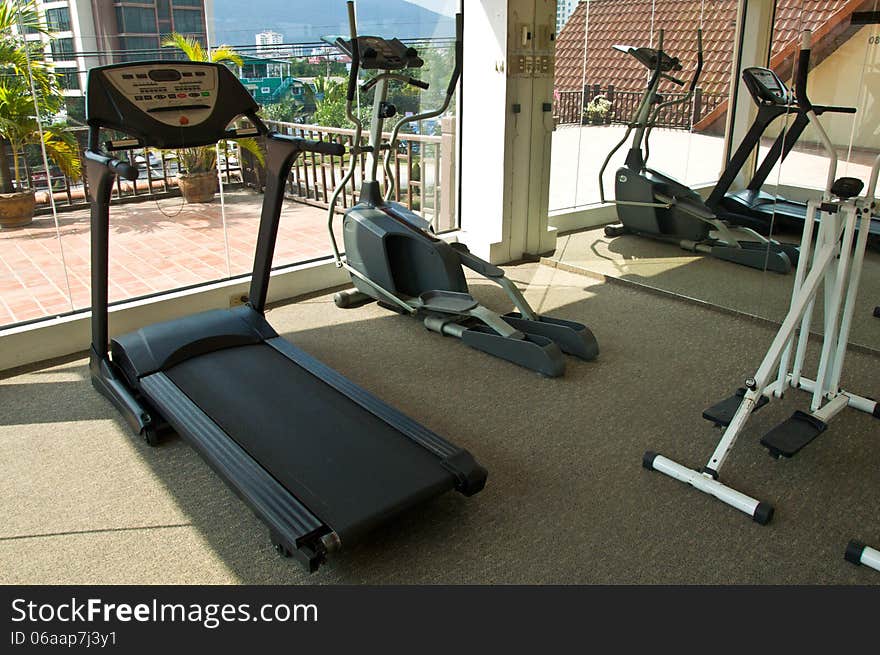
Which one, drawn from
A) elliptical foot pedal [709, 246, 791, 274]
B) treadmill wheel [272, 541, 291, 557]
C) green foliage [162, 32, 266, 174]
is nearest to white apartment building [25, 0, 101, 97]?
green foliage [162, 32, 266, 174]

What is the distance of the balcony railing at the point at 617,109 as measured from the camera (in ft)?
16.0

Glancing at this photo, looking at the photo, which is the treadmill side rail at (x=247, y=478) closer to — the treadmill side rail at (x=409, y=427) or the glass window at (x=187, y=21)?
the treadmill side rail at (x=409, y=427)

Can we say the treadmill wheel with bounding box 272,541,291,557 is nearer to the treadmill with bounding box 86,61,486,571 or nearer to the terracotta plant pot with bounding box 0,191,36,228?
the treadmill with bounding box 86,61,486,571

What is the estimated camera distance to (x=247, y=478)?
2326mm

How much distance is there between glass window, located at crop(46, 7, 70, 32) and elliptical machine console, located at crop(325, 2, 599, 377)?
135 cm

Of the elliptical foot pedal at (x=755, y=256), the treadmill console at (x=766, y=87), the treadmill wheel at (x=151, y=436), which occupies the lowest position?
the treadmill wheel at (x=151, y=436)

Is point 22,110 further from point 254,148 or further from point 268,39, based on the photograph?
point 268,39

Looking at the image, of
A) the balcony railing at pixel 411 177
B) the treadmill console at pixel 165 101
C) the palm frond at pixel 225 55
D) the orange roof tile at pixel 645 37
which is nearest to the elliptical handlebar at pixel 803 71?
the orange roof tile at pixel 645 37

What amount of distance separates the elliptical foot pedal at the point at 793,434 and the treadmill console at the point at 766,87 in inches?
77.2

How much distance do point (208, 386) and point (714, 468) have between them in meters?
2.00

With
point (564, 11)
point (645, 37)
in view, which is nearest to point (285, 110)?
point (564, 11)

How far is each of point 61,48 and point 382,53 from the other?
1.60 metres

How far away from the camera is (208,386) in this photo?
291 cm
